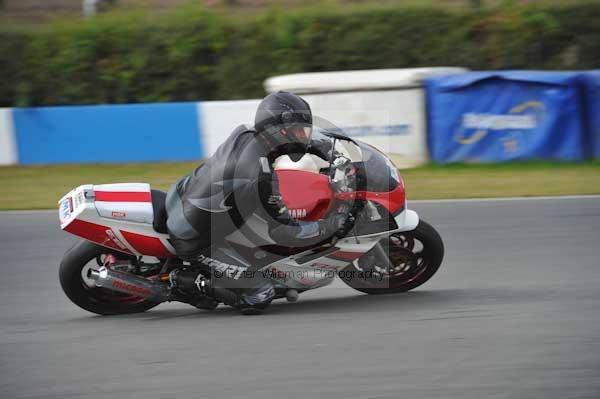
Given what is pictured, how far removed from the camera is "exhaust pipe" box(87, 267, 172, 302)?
5426mm

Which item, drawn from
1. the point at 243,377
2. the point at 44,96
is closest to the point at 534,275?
the point at 243,377

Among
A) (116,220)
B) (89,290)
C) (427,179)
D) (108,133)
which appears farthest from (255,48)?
(116,220)

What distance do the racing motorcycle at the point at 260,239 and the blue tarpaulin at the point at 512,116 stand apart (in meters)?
5.47

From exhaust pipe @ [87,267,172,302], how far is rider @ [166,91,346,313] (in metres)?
0.17

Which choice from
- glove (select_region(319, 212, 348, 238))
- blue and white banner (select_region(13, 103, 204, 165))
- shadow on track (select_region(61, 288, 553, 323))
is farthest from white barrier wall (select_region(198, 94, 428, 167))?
glove (select_region(319, 212, 348, 238))

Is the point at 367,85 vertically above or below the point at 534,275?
above

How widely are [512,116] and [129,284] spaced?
22.3 feet

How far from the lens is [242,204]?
527 centimetres

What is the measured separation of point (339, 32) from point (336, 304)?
8388mm

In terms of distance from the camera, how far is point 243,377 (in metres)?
4.51

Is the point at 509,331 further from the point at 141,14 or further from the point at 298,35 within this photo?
the point at 141,14

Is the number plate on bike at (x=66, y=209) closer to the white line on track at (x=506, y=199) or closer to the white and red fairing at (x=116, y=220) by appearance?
the white and red fairing at (x=116, y=220)

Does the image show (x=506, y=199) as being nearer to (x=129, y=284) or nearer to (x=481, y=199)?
(x=481, y=199)

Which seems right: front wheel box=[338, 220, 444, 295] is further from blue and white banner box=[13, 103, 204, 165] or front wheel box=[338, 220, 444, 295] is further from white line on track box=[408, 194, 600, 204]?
blue and white banner box=[13, 103, 204, 165]
